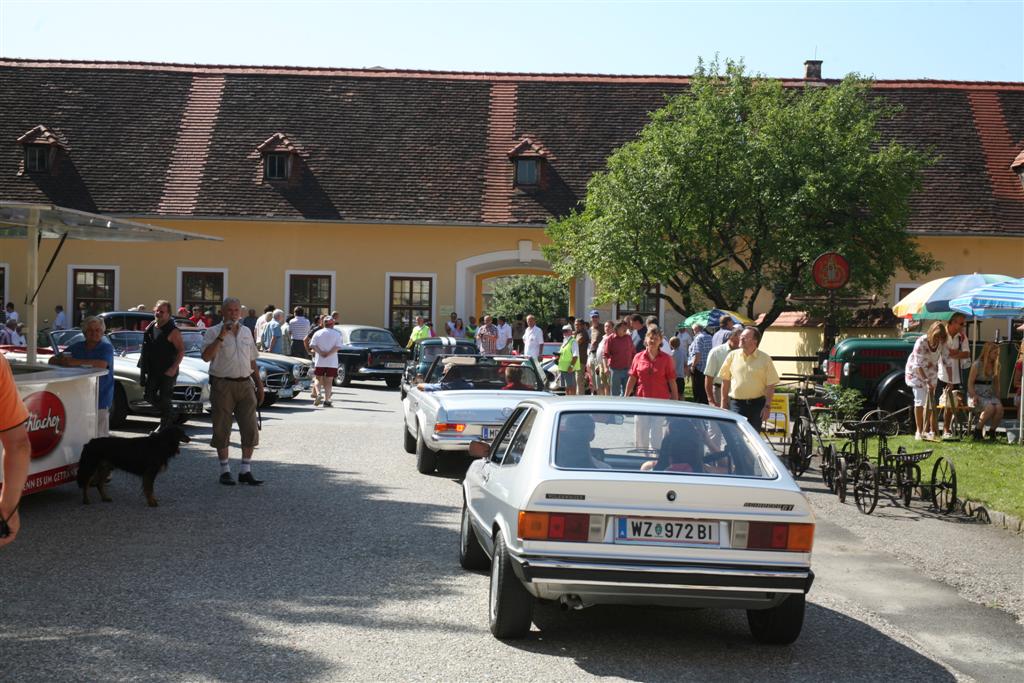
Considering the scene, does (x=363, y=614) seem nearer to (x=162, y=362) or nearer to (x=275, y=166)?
(x=162, y=362)

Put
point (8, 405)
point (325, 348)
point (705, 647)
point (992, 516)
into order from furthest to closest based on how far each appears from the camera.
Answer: point (325, 348)
point (992, 516)
point (705, 647)
point (8, 405)

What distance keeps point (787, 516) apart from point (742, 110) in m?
24.3

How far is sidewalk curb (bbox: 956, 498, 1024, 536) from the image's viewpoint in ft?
33.5

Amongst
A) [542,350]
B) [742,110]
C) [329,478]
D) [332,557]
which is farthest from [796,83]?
[332,557]

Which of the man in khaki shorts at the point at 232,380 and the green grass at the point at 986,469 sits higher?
the man in khaki shorts at the point at 232,380

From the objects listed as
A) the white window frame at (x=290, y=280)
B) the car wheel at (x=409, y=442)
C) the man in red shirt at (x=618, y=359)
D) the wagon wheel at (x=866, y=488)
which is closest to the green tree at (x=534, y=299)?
the white window frame at (x=290, y=280)

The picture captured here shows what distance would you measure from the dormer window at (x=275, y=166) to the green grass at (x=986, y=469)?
24.7m

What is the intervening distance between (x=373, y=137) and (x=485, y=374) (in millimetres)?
25201

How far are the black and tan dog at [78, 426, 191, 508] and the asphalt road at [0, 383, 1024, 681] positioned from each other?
1.11 feet

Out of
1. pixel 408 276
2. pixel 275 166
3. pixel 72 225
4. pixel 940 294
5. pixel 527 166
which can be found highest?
pixel 527 166

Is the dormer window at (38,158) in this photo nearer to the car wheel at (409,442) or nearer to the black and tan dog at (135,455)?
the car wheel at (409,442)

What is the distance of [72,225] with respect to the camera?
45.1ft

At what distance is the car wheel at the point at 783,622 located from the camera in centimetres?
624

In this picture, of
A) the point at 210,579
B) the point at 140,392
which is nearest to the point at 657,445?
the point at 210,579
